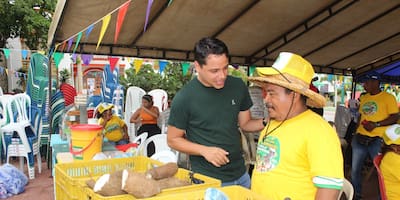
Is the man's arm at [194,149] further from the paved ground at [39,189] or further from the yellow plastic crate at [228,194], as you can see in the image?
the paved ground at [39,189]

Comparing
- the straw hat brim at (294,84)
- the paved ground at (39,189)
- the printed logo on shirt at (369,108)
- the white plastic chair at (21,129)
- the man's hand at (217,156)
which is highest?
the straw hat brim at (294,84)

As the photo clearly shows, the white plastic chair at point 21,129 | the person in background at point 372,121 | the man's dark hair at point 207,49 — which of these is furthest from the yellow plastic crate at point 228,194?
the white plastic chair at point 21,129

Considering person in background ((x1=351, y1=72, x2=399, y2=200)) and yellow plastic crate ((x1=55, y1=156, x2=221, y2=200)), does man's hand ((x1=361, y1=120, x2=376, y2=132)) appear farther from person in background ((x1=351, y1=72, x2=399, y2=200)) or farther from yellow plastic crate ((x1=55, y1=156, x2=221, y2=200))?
yellow plastic crate ((x1=55, y1=156, x2=221, y2=200))

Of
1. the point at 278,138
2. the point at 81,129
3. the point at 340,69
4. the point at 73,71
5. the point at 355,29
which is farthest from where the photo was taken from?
the point at 73,71

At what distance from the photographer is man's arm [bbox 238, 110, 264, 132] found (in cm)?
214

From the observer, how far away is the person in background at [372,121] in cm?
407

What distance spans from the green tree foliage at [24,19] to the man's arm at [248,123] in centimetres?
1278

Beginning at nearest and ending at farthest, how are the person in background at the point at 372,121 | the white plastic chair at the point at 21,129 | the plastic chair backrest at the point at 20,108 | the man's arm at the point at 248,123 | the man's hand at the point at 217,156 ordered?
the man's hand at the point at 217,156
the man's arm at the point at 248,123
the person in background at the point at 372,121
the white plastic chair at the point at 21,129
the plastic chair backrest at the point at 20,108

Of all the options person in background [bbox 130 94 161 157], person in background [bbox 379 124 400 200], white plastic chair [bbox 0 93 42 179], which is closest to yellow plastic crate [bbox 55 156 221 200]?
person in background [bbox 379 124 400 200]

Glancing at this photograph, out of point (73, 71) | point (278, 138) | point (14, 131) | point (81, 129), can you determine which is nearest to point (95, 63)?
point (73, 71)

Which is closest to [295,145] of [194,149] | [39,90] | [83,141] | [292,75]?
[292,75]

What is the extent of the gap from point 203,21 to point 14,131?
3665 millimetres

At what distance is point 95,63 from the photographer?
24.1 metres

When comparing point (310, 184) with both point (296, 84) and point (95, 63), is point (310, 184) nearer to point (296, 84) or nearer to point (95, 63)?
point (296, 84)
